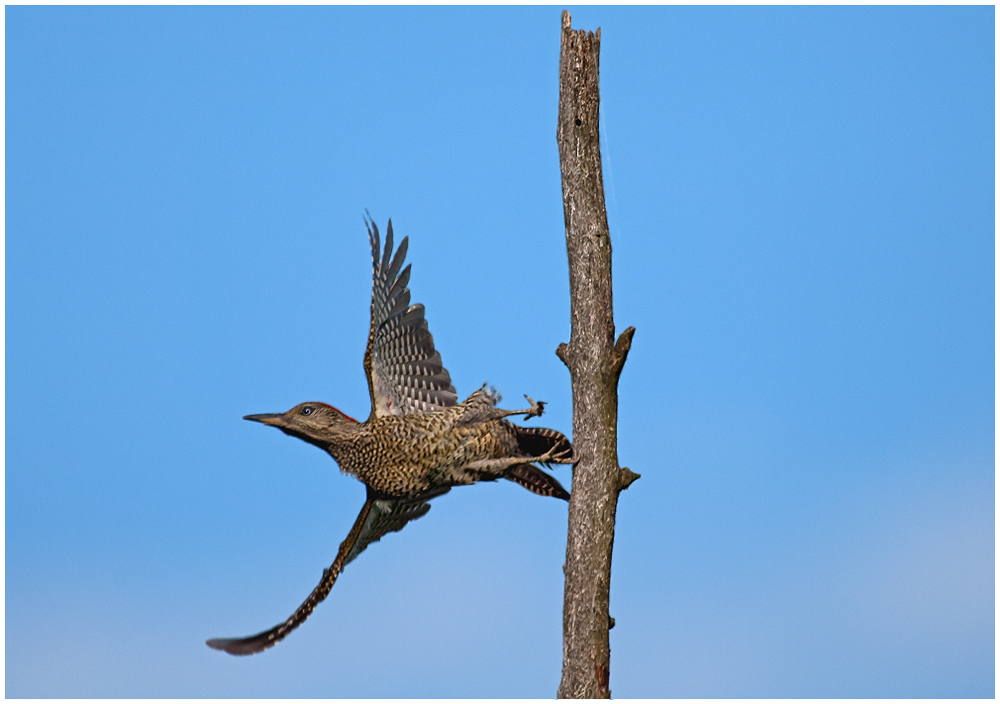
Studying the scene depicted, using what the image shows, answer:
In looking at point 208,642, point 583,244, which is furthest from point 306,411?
point 583,244

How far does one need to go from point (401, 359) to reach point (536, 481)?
122 cm

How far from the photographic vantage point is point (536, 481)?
25.6 feet

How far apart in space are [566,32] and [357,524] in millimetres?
3478

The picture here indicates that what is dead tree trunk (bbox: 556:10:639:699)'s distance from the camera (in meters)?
7.08

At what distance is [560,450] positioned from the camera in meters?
7.57

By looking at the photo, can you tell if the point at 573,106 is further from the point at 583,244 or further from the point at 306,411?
the point at 306,411

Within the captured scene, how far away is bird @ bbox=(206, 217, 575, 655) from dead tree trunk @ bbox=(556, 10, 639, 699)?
27 centimetres

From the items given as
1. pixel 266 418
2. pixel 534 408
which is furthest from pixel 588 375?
pixel 266 418

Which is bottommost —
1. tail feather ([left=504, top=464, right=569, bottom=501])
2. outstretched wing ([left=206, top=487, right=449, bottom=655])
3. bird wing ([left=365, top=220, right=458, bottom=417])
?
outstretched wing ([left=206, top=487, right=449, bottom=655])

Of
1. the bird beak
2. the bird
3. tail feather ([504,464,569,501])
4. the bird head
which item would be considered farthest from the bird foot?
the bird beak

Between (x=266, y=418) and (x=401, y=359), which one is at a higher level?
(x=401, y=359)

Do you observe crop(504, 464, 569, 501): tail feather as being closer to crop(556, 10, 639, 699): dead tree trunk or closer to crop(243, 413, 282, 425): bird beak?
crop(556, 10, 639, 699): dead tree trunk

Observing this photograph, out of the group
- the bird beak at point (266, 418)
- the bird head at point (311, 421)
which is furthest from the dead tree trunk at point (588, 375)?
the bird beak at point (266, 418)

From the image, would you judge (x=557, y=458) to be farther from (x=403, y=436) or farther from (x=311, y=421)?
(x=311, y=421)
